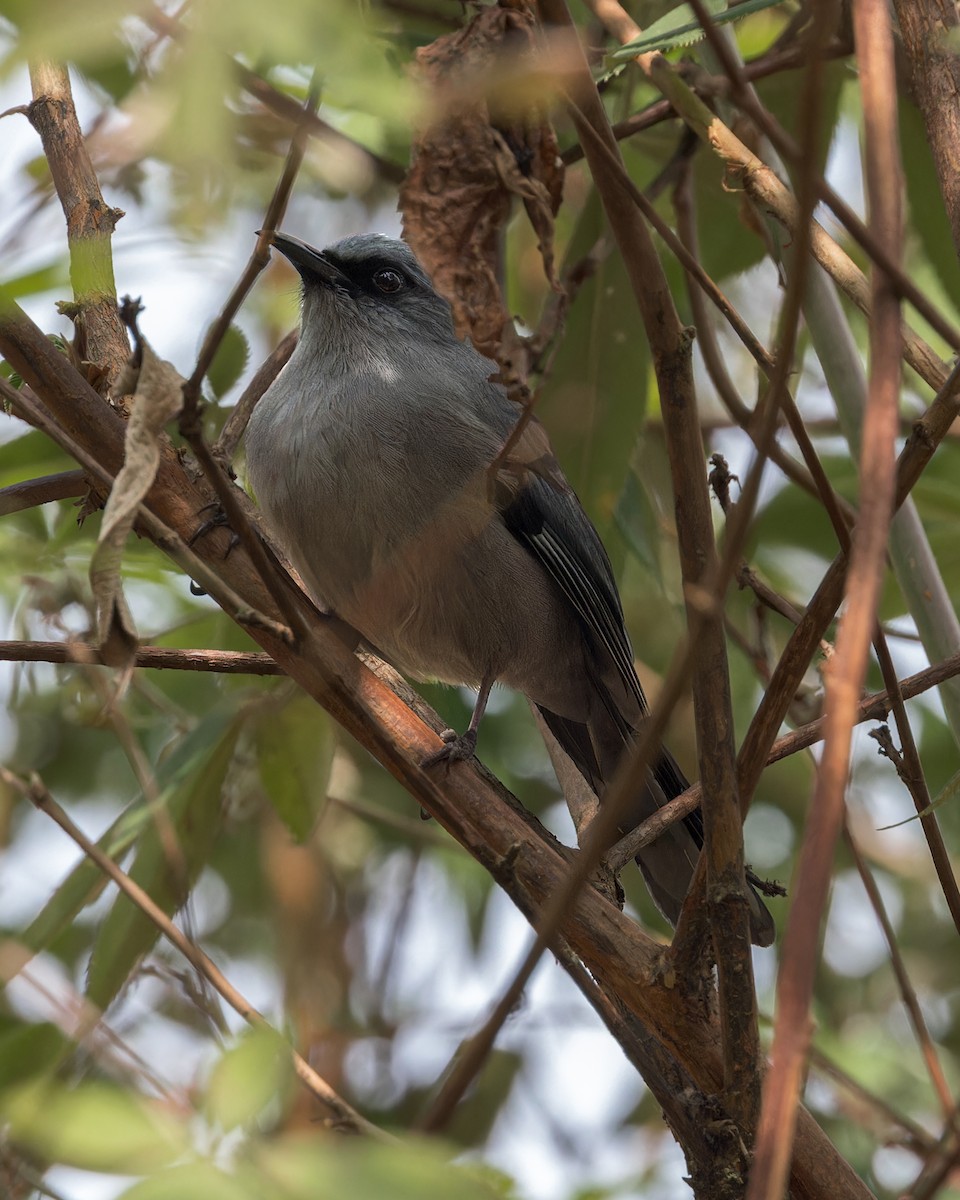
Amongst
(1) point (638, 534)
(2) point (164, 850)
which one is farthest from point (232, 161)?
(1) point (638, 534)

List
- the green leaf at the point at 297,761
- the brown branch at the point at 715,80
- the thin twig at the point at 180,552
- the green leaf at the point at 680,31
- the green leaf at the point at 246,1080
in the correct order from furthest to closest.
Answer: the green leaf at the point at 297,761, the brown branch at the point at 715,80, the green leaf at the point at 680,31, the thin twig at the point at 180,552, the green leaf at the point at 246,1080

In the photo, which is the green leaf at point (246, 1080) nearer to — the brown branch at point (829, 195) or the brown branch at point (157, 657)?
the brown branch at point (157, 657)

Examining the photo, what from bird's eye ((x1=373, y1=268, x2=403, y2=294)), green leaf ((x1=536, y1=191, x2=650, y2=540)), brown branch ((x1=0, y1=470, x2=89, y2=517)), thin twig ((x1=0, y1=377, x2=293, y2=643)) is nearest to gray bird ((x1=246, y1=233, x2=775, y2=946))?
bird's eye ((x1=373, y1=268, x2=403, y2=294))

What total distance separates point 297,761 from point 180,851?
1.91 feet

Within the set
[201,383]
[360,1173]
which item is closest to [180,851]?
[201,383]

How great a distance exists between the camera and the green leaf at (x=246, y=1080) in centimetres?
159

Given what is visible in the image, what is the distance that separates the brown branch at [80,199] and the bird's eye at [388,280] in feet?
5.91

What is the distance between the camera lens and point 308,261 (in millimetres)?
4719

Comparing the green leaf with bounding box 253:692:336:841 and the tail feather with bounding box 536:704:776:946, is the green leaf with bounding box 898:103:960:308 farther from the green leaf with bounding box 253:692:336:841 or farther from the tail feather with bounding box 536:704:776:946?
the green leaf with bounding box 253:692:336:841

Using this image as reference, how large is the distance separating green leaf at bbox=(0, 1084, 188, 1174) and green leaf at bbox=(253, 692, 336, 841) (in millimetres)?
2336

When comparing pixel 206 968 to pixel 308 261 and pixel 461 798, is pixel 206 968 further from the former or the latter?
pixel 308 261

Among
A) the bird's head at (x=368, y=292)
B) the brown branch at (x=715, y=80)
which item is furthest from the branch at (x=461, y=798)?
the bird's head at (x=368, y=292)

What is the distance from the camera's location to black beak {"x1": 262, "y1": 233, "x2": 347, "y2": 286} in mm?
4645

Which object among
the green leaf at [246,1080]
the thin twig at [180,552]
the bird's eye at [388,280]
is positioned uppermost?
the bird's eye at [388,280]
